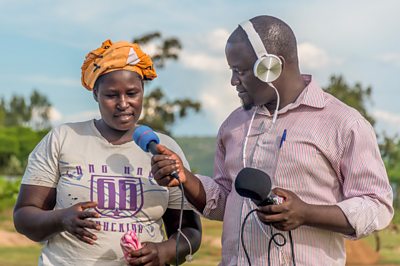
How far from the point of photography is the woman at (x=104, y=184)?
3688mm

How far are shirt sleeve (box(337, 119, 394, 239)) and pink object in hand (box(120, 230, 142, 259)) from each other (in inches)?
36.0

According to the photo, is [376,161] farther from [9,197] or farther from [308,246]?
[9,197]

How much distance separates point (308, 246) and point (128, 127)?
100 cm

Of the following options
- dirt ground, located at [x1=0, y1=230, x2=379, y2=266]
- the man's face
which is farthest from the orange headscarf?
dirt ground, located at [x1=0, y1=230, x2=379, y2=266]

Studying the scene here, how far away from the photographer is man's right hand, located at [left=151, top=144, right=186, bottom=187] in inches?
130

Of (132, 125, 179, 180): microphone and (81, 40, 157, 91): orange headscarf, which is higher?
(81, 40, 157, 91): orange headscarf

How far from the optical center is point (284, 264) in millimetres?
3314

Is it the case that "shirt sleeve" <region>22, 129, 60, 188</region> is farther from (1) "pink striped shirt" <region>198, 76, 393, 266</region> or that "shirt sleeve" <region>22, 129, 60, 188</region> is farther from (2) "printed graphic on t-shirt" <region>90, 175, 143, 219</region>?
(1) "pink striped shirt" <region>198, 76, 393, 266</region>

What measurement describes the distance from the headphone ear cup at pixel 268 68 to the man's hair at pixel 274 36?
0.07 m

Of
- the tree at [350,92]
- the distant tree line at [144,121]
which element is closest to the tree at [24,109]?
the distant tree line at [144,121]

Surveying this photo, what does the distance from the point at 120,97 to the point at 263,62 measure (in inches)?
30.6

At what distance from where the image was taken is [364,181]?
3252mm

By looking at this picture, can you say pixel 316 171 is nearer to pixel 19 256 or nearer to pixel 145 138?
pixel 145 138

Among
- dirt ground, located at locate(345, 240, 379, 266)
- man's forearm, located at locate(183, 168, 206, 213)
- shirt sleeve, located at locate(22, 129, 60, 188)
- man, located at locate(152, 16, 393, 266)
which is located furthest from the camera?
dirt ground, located at locate(345, 240, 379, 266)
